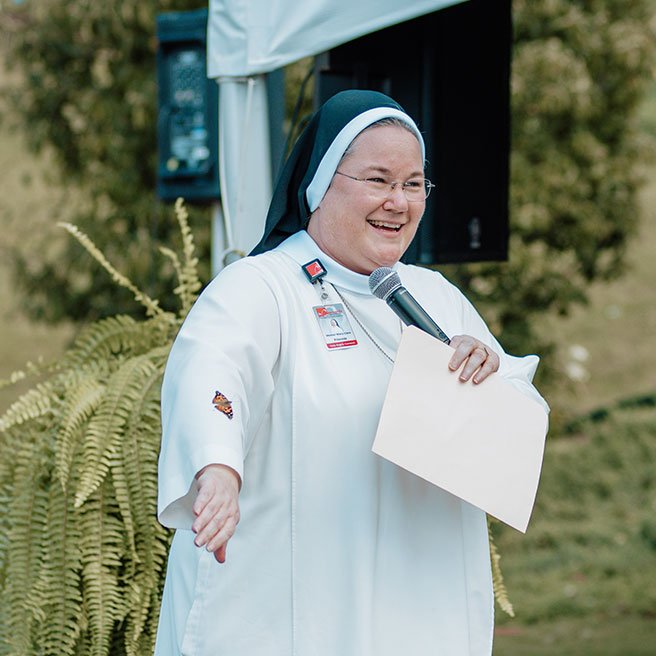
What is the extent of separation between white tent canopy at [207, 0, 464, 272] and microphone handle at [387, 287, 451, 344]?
1.29 m

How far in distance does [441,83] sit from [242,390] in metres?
2.20

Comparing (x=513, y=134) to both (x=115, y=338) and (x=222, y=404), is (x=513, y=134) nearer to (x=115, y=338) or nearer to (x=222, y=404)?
(x=115, y=338)

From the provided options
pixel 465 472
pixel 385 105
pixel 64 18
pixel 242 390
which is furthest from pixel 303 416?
pixel 64 18

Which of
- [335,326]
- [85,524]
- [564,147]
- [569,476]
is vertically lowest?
[569,476]

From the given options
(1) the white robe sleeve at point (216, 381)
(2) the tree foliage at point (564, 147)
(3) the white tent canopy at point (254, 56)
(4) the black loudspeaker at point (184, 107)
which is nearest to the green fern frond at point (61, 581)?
(3) the white tent canopy at point (254, 56)

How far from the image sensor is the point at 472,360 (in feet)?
7.91

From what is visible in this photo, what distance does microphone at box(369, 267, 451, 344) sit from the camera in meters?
2.40

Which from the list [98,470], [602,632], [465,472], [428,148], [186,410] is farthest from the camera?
[602,632]

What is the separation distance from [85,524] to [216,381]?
4.06 feet

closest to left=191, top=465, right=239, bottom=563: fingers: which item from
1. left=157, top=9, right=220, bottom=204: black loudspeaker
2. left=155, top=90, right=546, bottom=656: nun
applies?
left=155, top=90, right=546, bottom=656: nun

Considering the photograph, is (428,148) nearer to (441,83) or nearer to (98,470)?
(441,83)

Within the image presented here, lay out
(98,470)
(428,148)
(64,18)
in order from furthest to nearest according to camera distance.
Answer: (64,18) → (428,148) → (98,470)

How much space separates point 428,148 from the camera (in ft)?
13.6

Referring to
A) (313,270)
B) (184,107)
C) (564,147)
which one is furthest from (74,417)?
(564,147)
